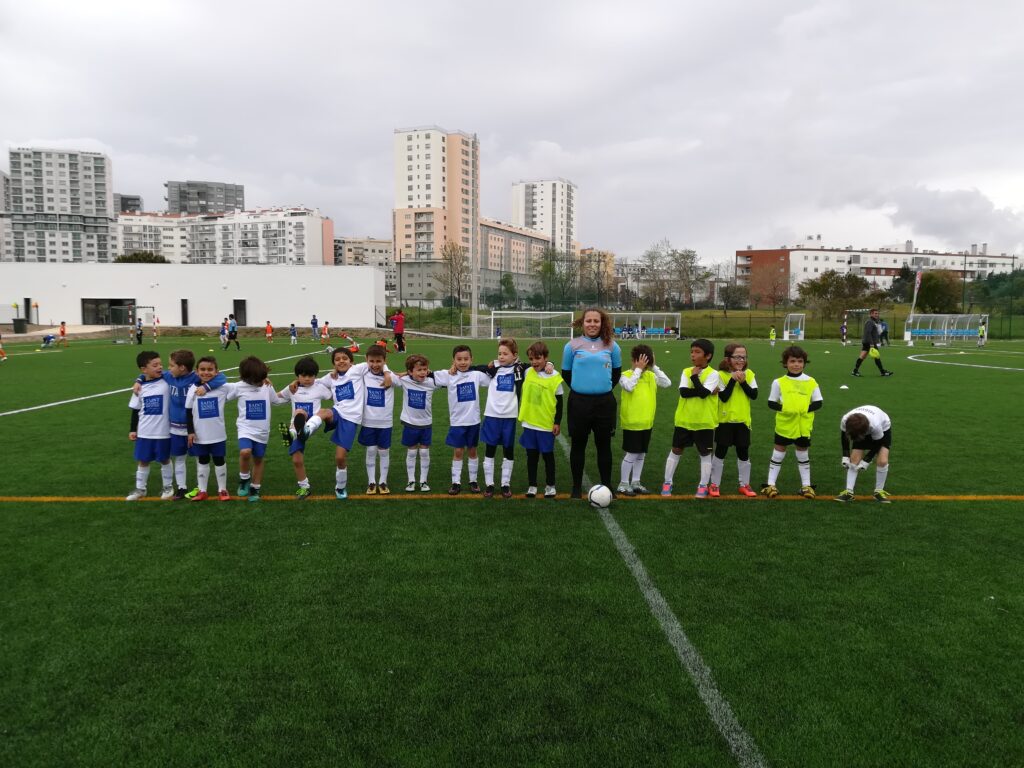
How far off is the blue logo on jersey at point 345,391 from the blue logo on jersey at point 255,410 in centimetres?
71

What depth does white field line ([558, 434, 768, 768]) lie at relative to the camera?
2775 millimetres

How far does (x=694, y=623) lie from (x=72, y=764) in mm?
3170

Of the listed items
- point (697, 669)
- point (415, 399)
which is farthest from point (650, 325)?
point (697, 669)

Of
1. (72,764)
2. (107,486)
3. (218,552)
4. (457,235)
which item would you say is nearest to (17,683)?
(72,764)

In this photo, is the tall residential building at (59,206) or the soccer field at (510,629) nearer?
the soccer field at (510,629)

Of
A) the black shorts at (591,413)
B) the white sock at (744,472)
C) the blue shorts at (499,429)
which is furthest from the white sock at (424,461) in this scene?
the white sock at (744,472)

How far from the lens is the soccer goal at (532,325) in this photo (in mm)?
46938

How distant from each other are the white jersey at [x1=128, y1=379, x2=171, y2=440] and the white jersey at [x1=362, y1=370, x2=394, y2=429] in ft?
6.30

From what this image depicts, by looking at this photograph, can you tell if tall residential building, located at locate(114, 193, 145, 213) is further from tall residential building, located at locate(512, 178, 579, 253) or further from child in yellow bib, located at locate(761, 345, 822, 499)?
child in yellow bib, located at locate(761, 345, 822, 499)

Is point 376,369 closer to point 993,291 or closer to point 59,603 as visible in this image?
point 59,603

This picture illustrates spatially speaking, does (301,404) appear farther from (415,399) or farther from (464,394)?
(464,394)

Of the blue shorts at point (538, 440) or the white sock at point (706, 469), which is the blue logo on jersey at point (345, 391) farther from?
the white sock at point (706, 469)

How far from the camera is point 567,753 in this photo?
2736 mm

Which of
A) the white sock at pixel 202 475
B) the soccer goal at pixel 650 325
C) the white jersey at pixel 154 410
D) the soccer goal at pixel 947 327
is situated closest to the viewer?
the white jersey at pixel 154 410
